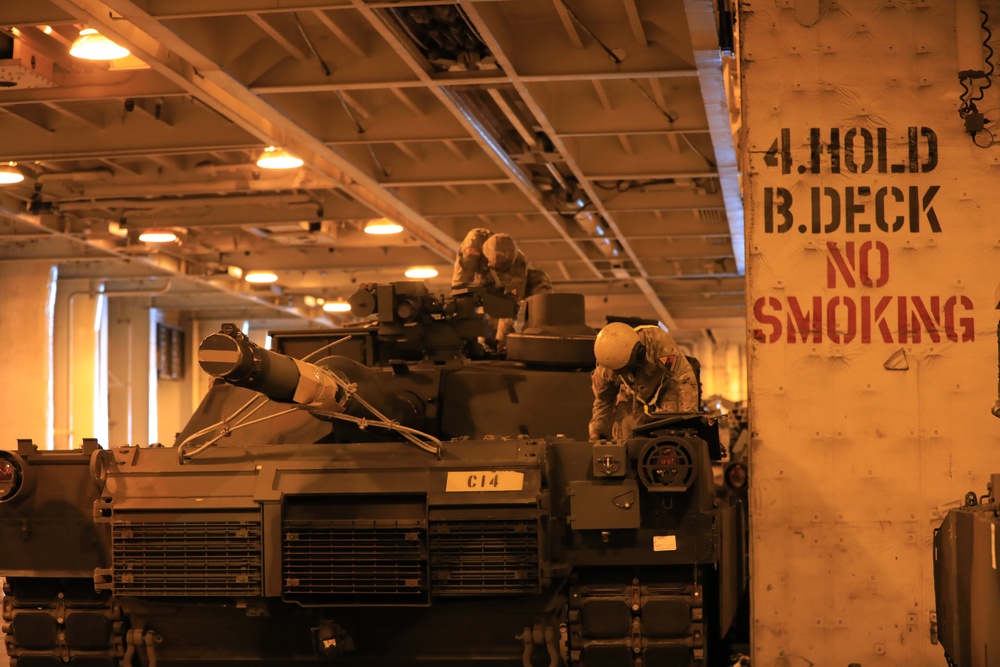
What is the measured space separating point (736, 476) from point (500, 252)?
8.03ft

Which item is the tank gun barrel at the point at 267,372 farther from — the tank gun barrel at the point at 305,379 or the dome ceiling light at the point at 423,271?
the dome ceiling light at the point at 423,271

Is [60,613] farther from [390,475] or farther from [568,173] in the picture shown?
[568,173]

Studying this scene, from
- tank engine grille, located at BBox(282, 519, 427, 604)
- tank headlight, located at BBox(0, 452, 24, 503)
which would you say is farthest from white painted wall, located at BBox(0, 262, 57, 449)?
tank engine grille, located at BBox(282, 519, 427, 604)

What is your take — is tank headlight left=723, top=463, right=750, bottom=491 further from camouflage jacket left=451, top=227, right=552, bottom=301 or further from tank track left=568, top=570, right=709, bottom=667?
tank track left=568, top=570, right=709, bottom=667

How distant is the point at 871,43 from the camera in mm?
7836

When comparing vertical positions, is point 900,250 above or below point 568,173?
below

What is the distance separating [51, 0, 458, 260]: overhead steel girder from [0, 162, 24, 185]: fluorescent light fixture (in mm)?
2912

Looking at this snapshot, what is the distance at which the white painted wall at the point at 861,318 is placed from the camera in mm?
7652

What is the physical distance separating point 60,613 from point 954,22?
19.1ft

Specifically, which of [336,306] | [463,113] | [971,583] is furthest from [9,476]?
[336,306]

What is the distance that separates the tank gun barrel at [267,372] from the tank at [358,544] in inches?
0.4

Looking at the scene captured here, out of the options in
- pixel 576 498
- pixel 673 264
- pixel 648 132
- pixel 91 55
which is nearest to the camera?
pixel 576 498

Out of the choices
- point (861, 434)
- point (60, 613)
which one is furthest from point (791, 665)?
point (60, 613)

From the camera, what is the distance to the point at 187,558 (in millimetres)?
7160
